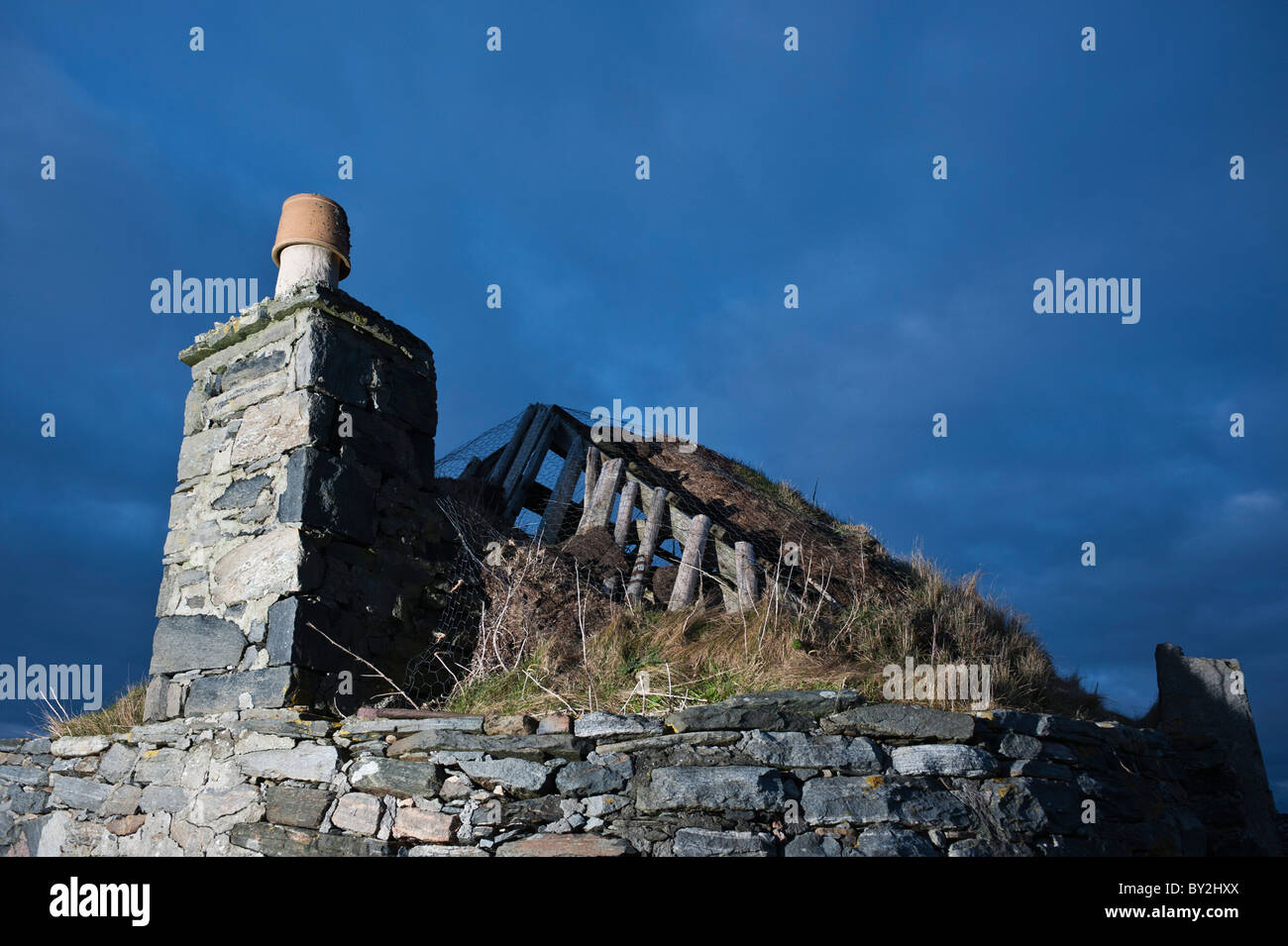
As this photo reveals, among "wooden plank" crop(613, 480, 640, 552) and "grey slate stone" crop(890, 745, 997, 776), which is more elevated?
"wooden plank" crop(613, 480, 640, 552)

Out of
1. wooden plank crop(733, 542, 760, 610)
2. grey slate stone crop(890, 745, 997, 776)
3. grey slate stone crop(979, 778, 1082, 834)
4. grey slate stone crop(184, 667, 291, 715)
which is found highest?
wooden plank crop(733, 542, 760, 610)

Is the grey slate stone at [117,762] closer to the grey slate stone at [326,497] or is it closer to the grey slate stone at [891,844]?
the grey slate stone at [326,497]

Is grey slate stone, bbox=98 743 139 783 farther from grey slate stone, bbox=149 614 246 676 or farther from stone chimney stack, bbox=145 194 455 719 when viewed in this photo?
grey slate stone, bbox=149 614 246 676

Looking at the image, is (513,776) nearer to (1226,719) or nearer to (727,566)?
(727,566)

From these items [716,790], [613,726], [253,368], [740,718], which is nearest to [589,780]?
[613,726]

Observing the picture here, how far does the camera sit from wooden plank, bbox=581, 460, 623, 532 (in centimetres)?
788

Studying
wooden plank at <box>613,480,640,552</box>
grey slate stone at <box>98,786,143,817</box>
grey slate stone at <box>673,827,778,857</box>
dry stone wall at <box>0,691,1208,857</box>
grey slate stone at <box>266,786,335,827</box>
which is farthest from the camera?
wooden plank at <box>613,480,640,552</box>

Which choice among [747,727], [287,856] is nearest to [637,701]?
[747,727]

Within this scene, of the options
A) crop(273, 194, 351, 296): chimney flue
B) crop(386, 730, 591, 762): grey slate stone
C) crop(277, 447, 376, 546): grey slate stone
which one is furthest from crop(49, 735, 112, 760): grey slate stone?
crop(273, 194, 351, 296): chimney flue

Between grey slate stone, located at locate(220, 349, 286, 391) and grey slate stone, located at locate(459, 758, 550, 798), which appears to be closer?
grey slate stone, located at locate(459, 758, 550, 798)

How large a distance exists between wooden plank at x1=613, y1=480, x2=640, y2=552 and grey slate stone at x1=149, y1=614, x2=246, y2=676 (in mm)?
3440

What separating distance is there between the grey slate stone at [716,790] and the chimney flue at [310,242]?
13.5ft

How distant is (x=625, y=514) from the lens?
7871 mm
